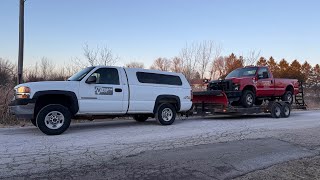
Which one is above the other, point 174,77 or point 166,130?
point 174,77

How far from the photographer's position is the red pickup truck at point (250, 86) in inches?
585

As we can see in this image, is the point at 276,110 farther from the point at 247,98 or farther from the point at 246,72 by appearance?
the point at 246,72

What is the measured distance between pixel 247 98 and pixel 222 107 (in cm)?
151

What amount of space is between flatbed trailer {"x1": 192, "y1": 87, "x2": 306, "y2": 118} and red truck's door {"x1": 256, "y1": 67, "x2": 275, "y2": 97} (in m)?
0.55

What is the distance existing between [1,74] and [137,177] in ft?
83.0

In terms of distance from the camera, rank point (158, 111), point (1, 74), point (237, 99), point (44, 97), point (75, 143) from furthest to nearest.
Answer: point (1, 74)
point (237, 99)
point (158, 111)
point (44, 97)
point (75, 143)

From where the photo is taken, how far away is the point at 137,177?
5.31 m

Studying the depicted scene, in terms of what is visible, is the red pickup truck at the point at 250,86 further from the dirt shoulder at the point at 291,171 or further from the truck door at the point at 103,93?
the dirt shoulder at the point at 291,171

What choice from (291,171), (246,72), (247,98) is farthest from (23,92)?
(246,72)

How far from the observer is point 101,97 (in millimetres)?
9984

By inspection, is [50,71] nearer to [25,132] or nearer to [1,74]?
[1,74]

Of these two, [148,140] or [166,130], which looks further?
[166,130]

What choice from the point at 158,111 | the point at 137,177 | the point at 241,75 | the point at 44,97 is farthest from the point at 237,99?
the point at 137,177

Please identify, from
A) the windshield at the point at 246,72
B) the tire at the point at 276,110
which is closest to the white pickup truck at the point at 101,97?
the windshield at the point at 246,72
